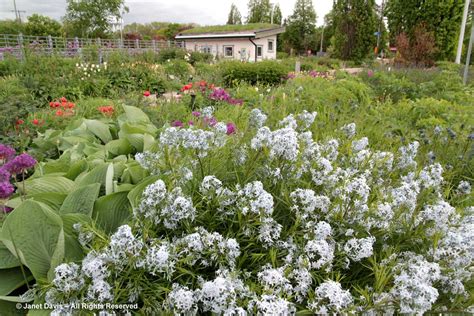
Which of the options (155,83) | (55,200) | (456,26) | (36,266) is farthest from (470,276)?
(456,26)

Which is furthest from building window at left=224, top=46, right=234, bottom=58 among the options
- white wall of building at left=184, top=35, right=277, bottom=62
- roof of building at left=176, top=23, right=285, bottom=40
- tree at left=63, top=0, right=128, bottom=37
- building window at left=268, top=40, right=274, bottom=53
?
tree at left=63, top=0, right=128, bottom=37

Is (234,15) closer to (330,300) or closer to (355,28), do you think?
(355,28)

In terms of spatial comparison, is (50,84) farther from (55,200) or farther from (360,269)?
(360,269)

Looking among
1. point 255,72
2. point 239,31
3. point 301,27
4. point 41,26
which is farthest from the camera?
point 301,27

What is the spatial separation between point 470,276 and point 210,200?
3.52 feet

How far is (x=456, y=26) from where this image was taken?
54.3ft

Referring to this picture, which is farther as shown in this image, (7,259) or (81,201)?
(81,201)

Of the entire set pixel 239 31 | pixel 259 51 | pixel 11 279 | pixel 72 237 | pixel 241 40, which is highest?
pixel 239 31

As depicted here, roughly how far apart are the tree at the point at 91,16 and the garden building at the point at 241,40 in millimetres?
9702

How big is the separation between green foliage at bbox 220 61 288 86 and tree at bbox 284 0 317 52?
1335 inches

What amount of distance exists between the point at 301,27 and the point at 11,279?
47257 mm

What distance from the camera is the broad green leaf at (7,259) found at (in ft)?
5.17

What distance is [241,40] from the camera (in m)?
28.0

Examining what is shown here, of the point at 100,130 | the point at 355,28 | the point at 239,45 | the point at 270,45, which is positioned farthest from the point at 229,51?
the point at 100,130
